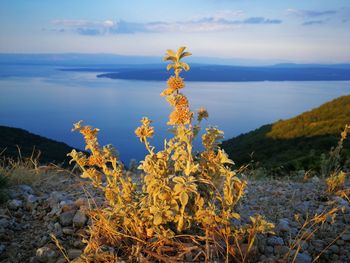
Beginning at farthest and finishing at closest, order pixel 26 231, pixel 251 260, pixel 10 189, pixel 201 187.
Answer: pixel 10 189
pixel 26 231
pixel 201 187
pixel 251 260

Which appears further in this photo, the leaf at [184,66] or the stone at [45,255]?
the stone at [45,255]

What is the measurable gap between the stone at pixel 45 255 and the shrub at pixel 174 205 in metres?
0.33

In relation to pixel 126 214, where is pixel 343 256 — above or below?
below

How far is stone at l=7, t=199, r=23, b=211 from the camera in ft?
12.6

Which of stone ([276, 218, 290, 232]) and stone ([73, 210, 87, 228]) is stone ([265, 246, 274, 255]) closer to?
stone ([276, 218, 290, 232])

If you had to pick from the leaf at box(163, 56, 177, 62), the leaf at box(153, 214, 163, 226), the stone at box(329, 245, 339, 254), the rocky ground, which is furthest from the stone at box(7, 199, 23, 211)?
the stone at box(329, 245, 339, 254)

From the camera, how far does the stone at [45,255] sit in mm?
2877

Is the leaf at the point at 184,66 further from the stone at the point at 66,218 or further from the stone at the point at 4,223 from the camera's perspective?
the stone at the point at 4,223

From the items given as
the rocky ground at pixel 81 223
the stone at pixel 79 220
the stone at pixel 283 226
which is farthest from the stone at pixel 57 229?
the stone at pixel 283 226

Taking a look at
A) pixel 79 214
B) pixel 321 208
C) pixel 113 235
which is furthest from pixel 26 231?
pixel 321 208

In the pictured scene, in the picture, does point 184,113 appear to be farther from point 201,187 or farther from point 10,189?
point 10,189

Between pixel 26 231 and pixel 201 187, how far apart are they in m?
1.74

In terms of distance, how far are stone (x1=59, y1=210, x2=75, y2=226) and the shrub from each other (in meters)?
0.52

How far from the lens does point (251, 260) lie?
2.77 meters
